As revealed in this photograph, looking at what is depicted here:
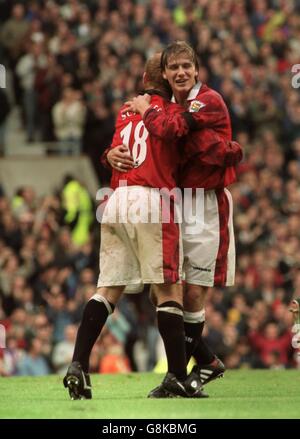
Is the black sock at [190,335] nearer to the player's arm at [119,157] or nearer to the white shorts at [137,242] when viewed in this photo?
the white shorts at [137,242]

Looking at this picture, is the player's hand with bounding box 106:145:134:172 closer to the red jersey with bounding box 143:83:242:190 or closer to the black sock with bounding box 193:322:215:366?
the red jersey with bounding box 143:83:242:190

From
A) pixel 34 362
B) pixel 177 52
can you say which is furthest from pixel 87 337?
pixel 34 362

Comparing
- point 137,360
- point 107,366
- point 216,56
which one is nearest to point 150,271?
point 107,366

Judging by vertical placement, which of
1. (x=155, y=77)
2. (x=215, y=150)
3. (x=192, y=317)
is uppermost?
(x=155, y=77)

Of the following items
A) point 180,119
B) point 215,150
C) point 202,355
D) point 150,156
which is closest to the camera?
point 180,119

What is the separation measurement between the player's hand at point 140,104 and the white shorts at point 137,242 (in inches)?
19.6

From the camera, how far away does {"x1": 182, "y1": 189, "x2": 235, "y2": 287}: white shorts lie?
9.83m

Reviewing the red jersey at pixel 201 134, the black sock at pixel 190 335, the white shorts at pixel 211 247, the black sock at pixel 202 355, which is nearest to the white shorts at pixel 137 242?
the white shorts at pixel 211 247

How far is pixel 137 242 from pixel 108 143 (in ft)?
44.7

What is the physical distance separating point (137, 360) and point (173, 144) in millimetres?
9209

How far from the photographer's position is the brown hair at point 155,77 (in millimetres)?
9781

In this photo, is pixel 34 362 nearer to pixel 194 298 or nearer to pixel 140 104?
pixel 194 298

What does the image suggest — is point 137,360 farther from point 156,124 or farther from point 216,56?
point 156,124

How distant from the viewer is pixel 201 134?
962cm
